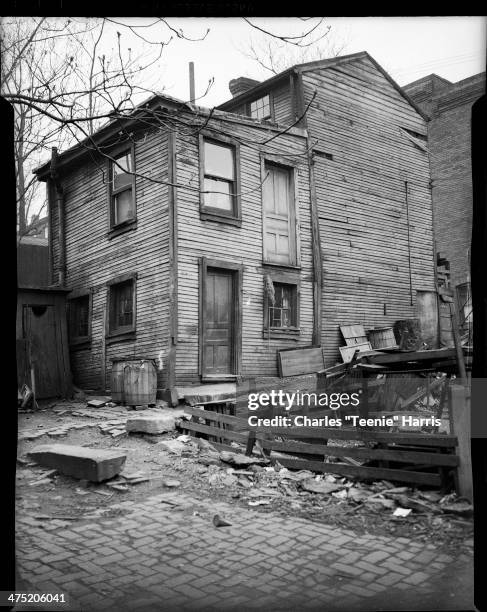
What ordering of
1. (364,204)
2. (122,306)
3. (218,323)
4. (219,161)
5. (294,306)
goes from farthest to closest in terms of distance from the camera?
1. (364,204)
2. (294,306)
3. (218,323)
4. (122,306)
5. (219,161)

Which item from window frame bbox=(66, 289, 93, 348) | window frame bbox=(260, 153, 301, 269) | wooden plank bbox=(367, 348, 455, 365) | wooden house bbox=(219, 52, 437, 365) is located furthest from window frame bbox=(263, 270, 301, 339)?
window frame bbox=(66, 289, 93, 348)

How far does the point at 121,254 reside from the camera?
13.4ft

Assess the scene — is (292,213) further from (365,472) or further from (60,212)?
(365,472)

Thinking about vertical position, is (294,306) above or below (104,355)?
above

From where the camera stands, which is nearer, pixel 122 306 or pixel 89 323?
pixel 122 306

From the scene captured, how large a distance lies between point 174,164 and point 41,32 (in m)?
1.19

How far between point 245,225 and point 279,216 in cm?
45

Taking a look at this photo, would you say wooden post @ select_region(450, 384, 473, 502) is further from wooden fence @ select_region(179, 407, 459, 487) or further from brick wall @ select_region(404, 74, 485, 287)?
brick wall @ select_region(404, 74, 485, 287)

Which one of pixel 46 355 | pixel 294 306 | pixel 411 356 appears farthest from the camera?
pixel 411 356

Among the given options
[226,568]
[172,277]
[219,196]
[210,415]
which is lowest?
[226,568]

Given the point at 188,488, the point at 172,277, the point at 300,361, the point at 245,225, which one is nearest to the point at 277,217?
the point at 245,225

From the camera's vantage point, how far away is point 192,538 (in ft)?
9.63

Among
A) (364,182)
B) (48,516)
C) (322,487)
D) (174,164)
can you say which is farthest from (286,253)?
(48,516)

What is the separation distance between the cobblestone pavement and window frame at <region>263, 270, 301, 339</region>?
6.41 feet
